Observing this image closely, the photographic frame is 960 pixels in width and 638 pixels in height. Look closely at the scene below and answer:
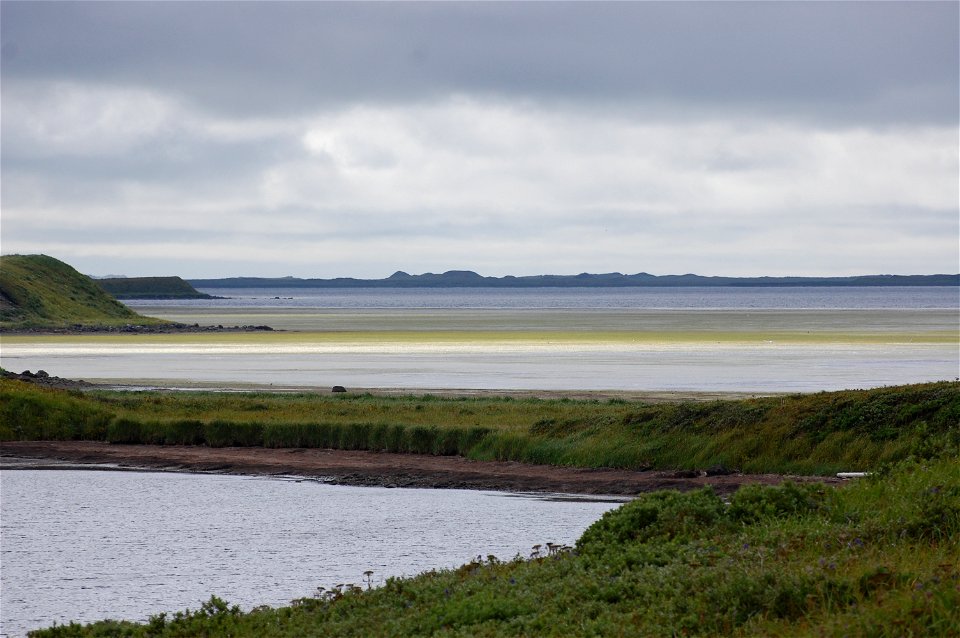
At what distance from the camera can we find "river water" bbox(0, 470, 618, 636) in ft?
50.1

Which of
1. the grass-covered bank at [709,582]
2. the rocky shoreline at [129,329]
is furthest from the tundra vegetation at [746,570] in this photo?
the rocky shoreline at [129,329]

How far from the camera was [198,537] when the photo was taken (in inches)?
758

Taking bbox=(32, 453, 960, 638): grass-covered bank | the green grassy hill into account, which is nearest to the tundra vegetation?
bbox=(32, 453, 960, 638): grass-covered bank

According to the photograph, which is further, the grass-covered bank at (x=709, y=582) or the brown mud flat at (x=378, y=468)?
the brown mud flat at (x=378, y=468)

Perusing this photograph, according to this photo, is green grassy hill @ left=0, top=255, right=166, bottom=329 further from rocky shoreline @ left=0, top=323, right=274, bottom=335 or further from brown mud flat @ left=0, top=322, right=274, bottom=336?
rocky shoreline @ left=0, top=323, right=274, bottom=335

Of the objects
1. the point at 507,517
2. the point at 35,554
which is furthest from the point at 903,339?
the point at 35,554

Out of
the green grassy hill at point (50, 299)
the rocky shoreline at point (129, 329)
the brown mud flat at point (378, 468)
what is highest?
the green grassy hill at point (50, 299)

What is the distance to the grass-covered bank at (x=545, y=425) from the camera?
23.1 metres

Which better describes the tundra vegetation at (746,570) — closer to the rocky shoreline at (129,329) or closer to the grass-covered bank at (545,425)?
the grass-covered bank at (545,425)

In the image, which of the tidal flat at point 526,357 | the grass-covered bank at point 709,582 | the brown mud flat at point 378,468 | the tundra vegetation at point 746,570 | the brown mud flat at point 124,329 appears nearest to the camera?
the grass-covered bank at point 709,582

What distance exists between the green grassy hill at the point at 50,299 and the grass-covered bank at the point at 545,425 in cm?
8771

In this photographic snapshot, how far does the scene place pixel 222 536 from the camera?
1939 centimetres

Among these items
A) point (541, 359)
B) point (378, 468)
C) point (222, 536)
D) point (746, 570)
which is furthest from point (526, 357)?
point (746, 570)

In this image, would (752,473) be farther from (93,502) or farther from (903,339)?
(903,339)
